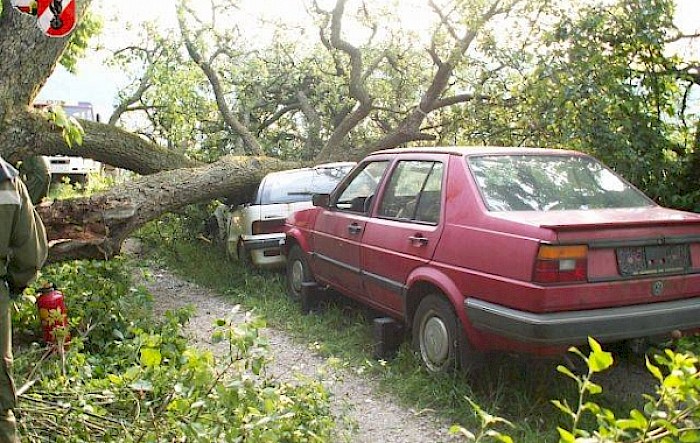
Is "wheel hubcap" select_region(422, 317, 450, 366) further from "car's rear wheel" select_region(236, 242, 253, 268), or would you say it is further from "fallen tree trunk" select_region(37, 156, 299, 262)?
"car's rear wheel" select_region(236, 242, 253, 268)

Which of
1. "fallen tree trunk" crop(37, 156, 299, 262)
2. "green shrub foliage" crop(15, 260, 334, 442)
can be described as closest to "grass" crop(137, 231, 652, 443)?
"green shrub foliage" crop(15, 260, 334, 442)

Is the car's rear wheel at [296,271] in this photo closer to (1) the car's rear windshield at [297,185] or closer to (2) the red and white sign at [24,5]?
(1) the car's rear windshield at [297,185]

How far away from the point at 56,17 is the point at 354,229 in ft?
9.69

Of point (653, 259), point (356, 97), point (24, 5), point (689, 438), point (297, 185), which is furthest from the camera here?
point (356, 97)

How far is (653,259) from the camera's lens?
13.8 feet

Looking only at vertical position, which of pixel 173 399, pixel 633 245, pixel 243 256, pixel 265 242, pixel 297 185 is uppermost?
pixel 297 185

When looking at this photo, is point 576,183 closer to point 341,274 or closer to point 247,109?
point 341,274

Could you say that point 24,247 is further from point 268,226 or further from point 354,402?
point 268,226

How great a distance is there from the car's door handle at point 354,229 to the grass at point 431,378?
0.97 m

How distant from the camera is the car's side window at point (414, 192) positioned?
5072 millimetres

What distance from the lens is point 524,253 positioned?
157 inches

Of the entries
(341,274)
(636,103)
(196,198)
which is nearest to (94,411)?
(341,274)

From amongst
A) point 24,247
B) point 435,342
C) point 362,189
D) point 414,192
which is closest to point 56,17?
point 24,247

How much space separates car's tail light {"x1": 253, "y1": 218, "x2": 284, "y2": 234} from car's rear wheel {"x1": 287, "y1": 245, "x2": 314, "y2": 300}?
90 centimetres
